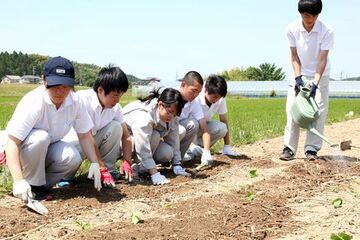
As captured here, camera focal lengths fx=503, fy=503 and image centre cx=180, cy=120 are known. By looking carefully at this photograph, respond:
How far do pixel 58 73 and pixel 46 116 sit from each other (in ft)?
1.34

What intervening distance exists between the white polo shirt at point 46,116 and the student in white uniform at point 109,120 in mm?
230

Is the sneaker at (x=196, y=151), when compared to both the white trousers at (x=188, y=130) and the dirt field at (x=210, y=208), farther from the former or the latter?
the dirt field at (x=210, y=208)

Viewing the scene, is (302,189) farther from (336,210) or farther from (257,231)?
(257,231)

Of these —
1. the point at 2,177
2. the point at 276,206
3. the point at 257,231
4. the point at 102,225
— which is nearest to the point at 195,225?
the point at 257,231

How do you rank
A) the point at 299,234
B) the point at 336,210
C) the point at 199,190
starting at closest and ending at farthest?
the point at 299,234
the point at 336,210
the point at 199,190

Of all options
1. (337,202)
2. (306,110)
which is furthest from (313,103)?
(337,202)

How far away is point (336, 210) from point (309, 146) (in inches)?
90.3

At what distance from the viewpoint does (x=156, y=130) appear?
4645 mm

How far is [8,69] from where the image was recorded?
92.1 metres

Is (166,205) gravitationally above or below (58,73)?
below

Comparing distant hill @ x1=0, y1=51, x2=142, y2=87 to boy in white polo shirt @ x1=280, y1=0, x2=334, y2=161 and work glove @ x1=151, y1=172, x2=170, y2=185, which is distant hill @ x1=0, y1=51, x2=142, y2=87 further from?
work glove @ x1=151, y1=172, x2=170, y2=185

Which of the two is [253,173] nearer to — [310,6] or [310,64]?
[310,64]

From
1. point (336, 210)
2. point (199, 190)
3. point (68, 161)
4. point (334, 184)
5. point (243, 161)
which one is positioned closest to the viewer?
point (336, 210)

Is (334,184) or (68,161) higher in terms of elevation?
(68,161)
